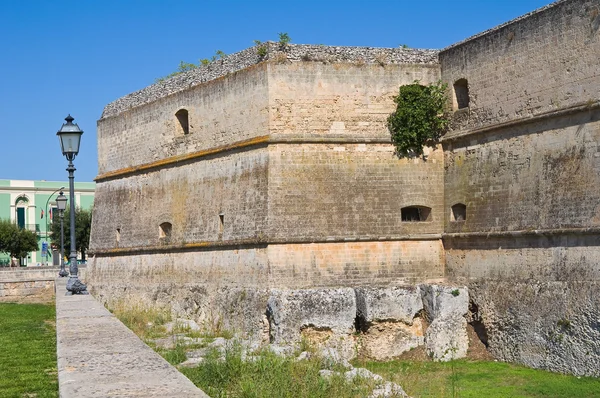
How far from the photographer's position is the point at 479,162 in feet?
52.1

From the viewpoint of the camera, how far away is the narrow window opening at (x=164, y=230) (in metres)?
19.6

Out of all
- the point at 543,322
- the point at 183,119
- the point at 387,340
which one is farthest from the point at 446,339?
the point at 183,119

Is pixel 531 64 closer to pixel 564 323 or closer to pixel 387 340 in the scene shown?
pixel 564 323

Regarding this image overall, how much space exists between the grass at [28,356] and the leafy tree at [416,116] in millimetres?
7305

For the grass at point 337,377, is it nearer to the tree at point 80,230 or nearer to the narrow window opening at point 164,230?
the narrow window opening at point 164,230

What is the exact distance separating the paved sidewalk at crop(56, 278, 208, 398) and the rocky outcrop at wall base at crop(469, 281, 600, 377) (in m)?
7.63

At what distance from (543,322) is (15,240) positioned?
37.3 m

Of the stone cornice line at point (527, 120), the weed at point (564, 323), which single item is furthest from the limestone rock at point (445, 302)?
the stone cornice line at point (527, 120)

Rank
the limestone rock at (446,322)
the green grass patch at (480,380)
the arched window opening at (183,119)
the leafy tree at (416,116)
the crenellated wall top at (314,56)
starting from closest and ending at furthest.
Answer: the green grass patch at (480,380) → the limestone rock at (446,322) → the crenellated wall top at (314,56) → the leafy tree at (416,116) → the arched window opening at (183,119)

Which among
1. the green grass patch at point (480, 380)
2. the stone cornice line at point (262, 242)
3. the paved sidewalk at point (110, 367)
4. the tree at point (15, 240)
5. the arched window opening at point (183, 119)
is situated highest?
the arched window opening at point (183, 119)

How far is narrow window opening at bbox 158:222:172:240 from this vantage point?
64.2 feet

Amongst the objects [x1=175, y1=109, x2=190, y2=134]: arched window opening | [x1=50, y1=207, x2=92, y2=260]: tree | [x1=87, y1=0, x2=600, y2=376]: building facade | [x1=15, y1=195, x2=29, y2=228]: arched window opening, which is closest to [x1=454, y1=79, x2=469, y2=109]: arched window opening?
[x1=87, y1=0, x2=600, y2=376]: building facade

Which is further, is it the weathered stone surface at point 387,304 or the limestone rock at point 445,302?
the limestone rock at point 445,302

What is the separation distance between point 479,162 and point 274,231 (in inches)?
157
